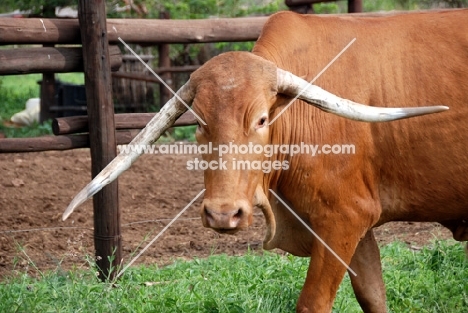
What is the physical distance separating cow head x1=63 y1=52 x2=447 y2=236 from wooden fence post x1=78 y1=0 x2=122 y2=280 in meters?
1.79

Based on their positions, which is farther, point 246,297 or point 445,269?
point 445,269

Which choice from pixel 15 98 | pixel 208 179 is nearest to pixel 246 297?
pixel 208 179

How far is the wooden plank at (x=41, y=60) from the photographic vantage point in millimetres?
6074

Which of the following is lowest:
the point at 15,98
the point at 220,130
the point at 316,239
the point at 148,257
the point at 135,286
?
the point at 15,98

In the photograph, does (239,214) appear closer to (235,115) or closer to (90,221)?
(235,115)

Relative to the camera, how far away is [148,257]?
689 centimetres

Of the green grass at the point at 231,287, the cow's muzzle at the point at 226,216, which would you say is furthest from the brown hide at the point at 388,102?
the cow's muzzle at the point at 226,216

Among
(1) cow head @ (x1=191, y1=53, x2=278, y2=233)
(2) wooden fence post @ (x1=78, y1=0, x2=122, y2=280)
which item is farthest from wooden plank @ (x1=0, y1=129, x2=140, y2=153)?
(1) cow head @ (x1=191, y1=53, x2=278, y2=233)

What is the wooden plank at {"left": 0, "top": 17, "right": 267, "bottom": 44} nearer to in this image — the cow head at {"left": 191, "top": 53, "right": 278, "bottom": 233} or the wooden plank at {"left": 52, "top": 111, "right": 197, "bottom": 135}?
the wooden plank at {"left": 52, "top": 111, "right": 197, "bottom": 135}

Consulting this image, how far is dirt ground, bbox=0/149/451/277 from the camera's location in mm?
6816

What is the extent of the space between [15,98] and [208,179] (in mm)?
13659

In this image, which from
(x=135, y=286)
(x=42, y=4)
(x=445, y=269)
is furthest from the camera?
(x=42, y=4)

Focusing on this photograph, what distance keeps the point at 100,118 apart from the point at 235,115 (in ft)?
7.25

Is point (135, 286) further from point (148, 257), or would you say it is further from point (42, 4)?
point (42, 4)
